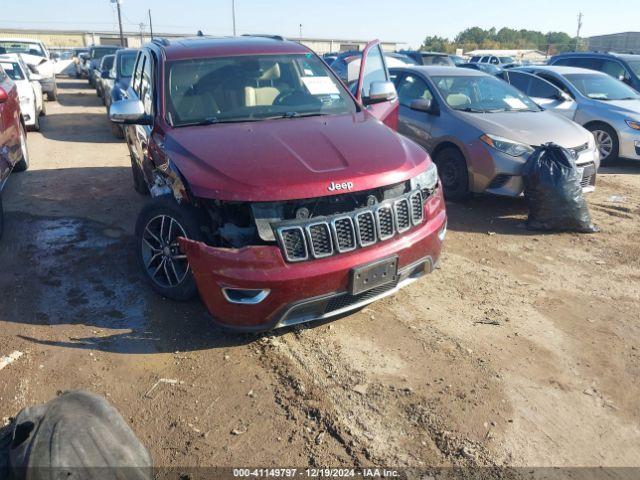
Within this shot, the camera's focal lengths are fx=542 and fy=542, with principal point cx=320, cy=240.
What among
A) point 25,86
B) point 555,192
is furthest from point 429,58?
point 555,192

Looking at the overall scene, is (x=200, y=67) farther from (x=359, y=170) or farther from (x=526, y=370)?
(x=526, y=370)

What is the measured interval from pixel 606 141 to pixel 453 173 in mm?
4003

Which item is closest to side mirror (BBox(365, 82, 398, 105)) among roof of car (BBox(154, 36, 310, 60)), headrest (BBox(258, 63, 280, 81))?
roof of car (BBox(154, 36, 310, 60))

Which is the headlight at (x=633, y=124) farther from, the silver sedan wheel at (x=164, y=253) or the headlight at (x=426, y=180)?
the silver sedan wheel at (x=164, y=253)


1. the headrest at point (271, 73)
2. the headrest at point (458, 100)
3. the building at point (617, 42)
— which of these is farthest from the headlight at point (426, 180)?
the building at point (617, 42)

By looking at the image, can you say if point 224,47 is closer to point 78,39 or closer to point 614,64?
point 614,64

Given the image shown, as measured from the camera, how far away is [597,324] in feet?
13.1

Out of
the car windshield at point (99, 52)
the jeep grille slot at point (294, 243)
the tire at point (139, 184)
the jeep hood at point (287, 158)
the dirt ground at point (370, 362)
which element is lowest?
the dirt ground at point (370, 362)

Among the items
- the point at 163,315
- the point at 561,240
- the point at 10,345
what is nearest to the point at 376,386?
the point at 163,315

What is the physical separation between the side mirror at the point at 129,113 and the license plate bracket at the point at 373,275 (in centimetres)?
227

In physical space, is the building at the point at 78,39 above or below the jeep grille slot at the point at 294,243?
above

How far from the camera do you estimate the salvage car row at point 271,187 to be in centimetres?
325

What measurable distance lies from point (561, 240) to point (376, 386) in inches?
134

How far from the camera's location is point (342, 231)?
3334 mm
